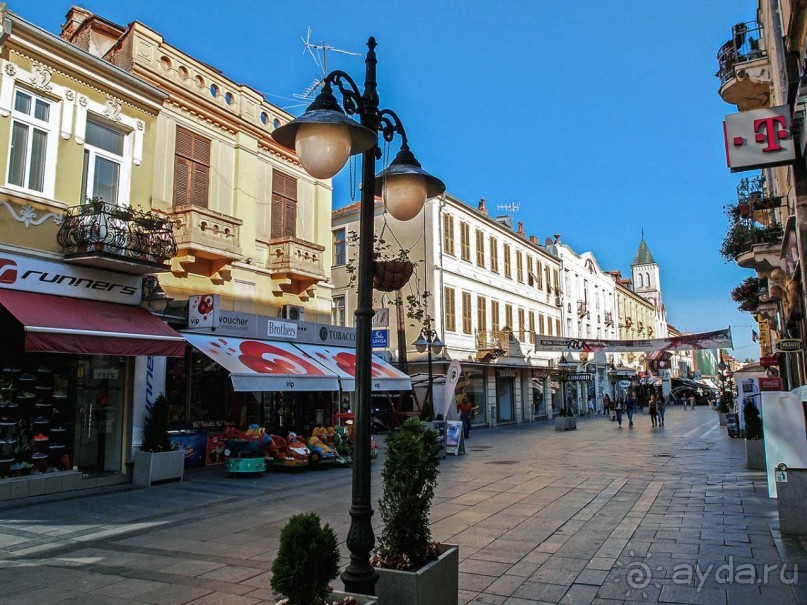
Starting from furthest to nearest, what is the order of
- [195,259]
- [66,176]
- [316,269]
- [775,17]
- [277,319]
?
[316,269], [277,319], [195,259], [775,17], [66,176]

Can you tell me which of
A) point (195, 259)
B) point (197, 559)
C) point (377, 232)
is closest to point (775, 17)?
point (195, 259)

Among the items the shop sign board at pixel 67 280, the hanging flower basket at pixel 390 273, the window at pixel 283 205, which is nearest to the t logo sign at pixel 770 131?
the hanging flower basket at pixel 390 273

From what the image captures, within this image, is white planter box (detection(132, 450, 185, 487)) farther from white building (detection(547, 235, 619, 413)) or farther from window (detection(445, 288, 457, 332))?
white building (detection(547, 235, 619, 413))

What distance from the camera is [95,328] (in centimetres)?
1076

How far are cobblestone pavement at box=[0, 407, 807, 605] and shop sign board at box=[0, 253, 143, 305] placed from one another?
12.4ft

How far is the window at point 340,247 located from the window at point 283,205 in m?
13.8

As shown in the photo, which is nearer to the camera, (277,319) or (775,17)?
(775,17)

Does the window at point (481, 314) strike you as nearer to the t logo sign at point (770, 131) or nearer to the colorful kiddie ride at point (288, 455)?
the colorful kiddie ride at point (288, 455)

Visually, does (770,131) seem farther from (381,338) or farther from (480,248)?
(480,248)

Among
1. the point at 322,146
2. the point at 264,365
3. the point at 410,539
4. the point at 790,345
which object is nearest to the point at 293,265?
the point at 264,365

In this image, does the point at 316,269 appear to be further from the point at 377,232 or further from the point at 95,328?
the point at 377,232

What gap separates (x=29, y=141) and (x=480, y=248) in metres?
25.4

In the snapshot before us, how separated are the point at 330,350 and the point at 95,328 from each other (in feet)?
27.4

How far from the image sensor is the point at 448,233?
3073 cm
